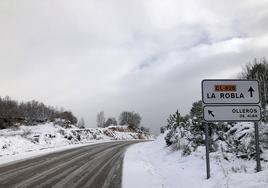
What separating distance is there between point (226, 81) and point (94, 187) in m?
5.58

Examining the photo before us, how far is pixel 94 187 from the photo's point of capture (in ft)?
40.0

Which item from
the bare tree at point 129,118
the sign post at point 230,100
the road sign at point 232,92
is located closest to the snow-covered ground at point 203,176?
the sign post at point 230,100

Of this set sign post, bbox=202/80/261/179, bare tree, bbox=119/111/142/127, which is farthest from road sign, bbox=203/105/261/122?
bare tree, bbox=119/111/142/127

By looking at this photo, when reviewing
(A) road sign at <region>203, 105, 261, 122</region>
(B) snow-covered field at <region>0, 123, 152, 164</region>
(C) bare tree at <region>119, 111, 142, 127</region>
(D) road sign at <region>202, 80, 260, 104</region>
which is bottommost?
(B) snow-covered field at <region>0, 123, 152, 164</region>

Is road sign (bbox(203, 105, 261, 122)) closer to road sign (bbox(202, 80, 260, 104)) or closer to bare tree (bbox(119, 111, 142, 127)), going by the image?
road sign (bbox(202, 80, 260, 104))

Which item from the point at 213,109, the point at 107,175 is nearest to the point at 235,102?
the point at 213,109

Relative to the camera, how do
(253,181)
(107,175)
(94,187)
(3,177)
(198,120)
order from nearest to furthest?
(253,181), (94,187), (3,177), (107,175), (198,120)

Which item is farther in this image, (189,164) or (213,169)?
(189,164)

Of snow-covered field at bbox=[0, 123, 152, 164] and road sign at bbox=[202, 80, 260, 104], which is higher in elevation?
road sign at bbox=[202, 80, 260, 104]

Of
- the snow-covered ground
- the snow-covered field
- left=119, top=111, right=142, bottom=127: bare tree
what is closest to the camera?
the snow-covered ground

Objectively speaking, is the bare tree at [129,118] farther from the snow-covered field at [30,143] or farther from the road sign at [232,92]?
the road sign at [232,92]

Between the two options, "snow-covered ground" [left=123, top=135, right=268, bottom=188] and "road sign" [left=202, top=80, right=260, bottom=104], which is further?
"road sign" [left=202, top=80, right=260, bottom=104]

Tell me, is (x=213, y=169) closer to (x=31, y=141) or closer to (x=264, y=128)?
(x=264, y=128)

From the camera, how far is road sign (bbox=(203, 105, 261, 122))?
12321 millimetres
